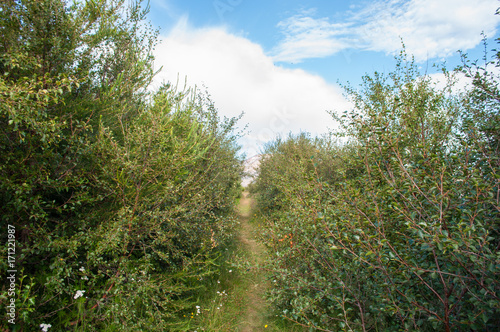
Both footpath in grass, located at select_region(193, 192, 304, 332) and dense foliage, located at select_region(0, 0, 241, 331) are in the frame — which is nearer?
dense foliage, located at select_region(0, 0, 241, 331)

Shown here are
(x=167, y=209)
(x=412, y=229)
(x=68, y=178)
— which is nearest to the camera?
(x=412, y=229)

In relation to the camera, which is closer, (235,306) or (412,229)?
(412,229)

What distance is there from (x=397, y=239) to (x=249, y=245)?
292 inches

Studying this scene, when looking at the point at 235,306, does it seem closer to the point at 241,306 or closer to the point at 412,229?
the point at 241,306

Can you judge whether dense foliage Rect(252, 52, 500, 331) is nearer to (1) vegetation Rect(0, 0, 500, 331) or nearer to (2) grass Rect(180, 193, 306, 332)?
(1) vegetation Rect(0, 0, 500, 331)

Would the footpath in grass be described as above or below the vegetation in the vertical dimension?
below

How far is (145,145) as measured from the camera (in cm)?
412

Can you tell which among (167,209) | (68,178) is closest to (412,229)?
(167,209)

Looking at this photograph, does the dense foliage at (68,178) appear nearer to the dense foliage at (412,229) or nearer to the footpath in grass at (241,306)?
the footpath in grass at (241,306)

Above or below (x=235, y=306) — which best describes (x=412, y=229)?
above

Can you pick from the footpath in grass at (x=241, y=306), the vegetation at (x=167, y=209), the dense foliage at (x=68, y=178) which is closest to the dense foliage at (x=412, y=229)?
the vegetation at (x=167, y=209)

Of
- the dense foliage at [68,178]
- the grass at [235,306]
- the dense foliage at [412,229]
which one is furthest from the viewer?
the grass at [235,306]

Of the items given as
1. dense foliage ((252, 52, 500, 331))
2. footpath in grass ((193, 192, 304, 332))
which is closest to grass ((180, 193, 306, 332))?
footpath in grass ((193, 192, 304, 332))

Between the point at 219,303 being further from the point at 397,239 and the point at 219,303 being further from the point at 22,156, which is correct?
the point at 22,156
